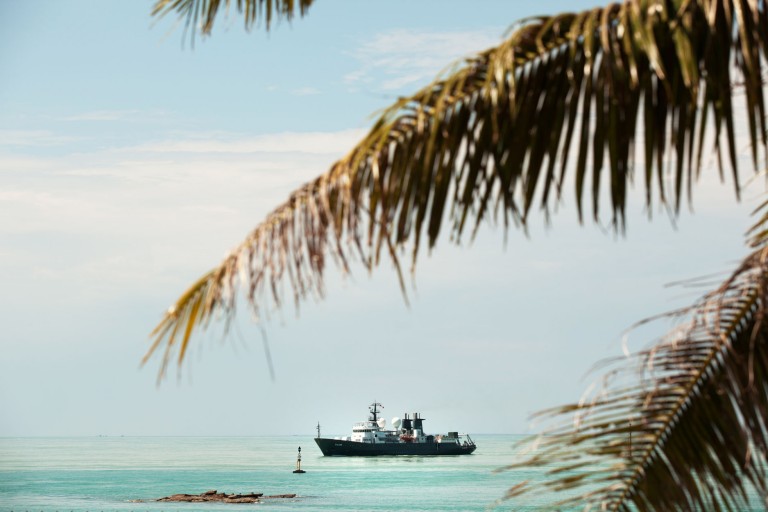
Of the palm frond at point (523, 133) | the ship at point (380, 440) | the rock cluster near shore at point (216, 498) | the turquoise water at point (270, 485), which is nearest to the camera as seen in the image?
the palm frond at point (523, 133)

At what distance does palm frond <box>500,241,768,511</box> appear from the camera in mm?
3307

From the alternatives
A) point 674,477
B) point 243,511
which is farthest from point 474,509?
point 674,477

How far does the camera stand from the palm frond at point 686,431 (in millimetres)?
3307

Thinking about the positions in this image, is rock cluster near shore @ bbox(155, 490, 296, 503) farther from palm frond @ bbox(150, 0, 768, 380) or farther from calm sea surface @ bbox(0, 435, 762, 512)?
palm frond @ bbox(150, 0, 768, 380)

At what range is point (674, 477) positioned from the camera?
11.2ft

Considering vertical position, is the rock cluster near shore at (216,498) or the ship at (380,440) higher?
the ship at (380,440)

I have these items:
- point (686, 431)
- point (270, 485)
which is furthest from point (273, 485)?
point (686, 431)

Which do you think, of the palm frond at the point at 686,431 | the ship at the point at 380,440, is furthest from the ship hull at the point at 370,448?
the palm frond at the point at 686,431

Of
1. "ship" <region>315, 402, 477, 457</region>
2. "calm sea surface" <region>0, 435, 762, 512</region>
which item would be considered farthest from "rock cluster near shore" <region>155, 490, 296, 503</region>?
"ship" <region>315, 402, 477, 457</region>

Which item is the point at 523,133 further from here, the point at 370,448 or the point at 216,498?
the point at 370,448

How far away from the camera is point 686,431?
11.3 feet

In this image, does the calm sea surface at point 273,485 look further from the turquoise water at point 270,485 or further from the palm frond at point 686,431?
the palm frond at point 686,431

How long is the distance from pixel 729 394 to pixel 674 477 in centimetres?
32

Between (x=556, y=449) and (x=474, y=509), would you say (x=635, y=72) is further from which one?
(x=474, y=509)
